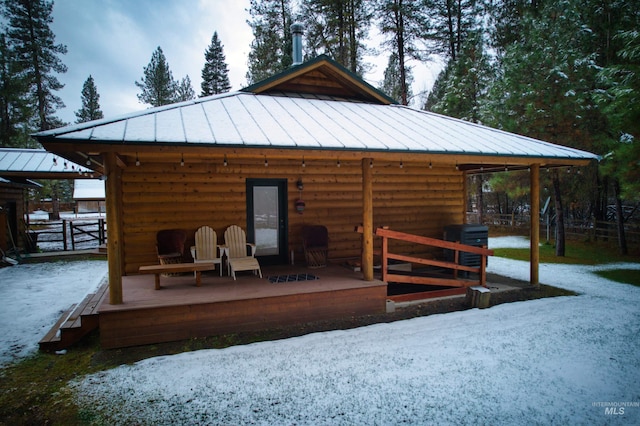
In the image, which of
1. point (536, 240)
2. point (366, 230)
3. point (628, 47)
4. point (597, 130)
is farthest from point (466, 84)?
point (366, 230)

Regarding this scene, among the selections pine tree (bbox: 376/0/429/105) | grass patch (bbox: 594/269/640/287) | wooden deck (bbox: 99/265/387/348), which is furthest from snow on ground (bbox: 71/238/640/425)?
pine tree (bbox: 376/0/429/105)

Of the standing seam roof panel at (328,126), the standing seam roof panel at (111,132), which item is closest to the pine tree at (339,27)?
the standing seam roof panel at (328,126)

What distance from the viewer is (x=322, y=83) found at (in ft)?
27.3

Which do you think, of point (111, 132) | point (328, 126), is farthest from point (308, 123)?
point (111, 132)

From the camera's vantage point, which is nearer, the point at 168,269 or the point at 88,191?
the point at 168,269

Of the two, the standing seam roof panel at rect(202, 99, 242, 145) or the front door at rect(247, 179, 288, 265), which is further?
the front door at rect(247, 179, 288, 265)

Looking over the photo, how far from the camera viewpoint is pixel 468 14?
56.9 feet

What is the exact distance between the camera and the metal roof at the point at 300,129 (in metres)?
4.58

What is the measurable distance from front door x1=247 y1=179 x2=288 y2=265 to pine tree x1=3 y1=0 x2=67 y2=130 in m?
20.2

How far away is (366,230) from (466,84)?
13.2 meters

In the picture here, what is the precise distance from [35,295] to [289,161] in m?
5.62

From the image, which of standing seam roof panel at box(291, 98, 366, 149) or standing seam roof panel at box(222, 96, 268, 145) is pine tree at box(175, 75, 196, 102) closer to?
standing seam roof panel at box(291, 98, 366, 149)

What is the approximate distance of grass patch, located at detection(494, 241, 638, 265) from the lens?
10.6 metres

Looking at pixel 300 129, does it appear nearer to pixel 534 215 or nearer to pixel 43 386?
pixel 43 386
